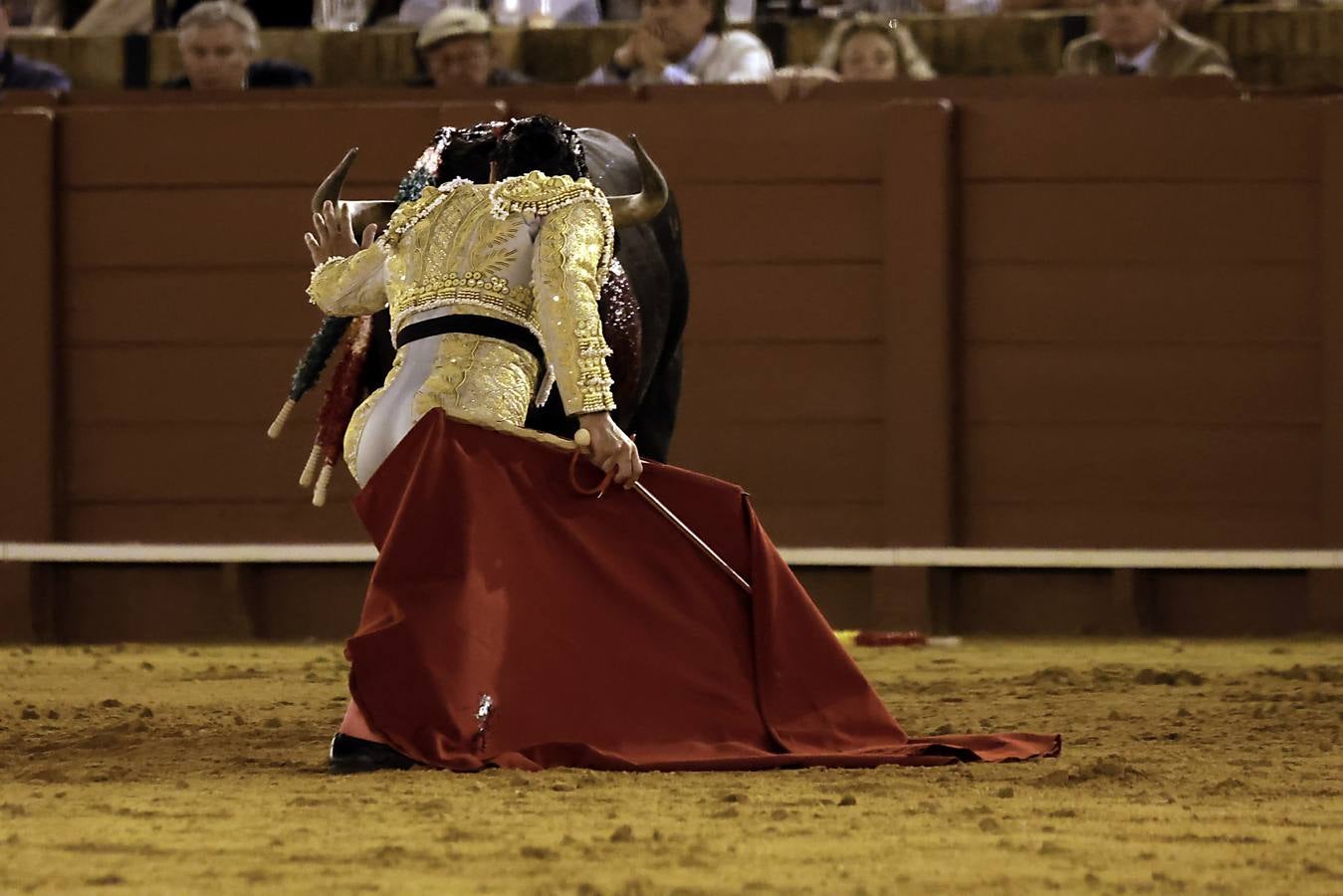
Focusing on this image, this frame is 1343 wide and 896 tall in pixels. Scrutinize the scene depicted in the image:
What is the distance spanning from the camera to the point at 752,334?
7.04m

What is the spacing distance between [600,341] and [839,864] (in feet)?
3.88

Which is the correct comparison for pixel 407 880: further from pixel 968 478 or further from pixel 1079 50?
pixel 1079 50

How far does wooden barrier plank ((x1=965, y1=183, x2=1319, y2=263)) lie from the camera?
694 centimetres

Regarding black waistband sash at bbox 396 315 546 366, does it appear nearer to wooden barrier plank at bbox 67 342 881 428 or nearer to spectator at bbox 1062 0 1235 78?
wooden barrier plank at bbox 67 342 881 428

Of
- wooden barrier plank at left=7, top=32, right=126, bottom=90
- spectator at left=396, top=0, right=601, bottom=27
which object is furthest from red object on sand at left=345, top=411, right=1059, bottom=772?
wooden barrier plank at left=7, top=32, right=126, bottom=90

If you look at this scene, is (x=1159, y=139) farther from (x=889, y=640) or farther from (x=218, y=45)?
(x=218, y=45)

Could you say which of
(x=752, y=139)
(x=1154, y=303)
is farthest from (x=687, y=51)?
(x=1154, y=303)

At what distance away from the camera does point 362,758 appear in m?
3.91

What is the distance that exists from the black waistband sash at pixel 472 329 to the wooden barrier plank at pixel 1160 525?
10.4ft

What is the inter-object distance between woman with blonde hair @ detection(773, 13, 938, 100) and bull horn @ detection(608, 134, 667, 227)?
9.14 ft

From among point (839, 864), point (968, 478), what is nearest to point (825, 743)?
point (839, 864)

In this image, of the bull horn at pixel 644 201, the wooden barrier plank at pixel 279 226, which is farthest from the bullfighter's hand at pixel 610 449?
the wooden barrier plank at pixel 279 226

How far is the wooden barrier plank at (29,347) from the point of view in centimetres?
716

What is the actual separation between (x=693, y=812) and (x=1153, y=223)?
3.93 metres
